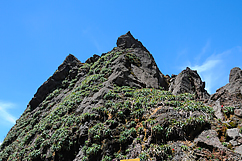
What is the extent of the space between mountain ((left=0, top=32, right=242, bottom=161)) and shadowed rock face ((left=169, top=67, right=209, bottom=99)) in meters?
0.16

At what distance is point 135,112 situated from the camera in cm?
1488

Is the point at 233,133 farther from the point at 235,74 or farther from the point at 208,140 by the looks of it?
the point at 235,74

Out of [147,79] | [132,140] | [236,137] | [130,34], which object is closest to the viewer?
[236,137]

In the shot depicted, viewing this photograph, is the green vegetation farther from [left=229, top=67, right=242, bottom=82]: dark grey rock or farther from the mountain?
[left=229, top=67, right=242, bottom=82]: dark grey rock

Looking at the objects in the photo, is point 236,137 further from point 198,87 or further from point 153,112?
point 198,87

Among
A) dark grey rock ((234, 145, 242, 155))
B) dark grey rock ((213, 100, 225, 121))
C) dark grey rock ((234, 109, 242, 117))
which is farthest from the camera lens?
dark grey rock ((213, 100, 225, 121))

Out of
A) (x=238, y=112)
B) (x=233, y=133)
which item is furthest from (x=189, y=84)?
(x=233, y=133)

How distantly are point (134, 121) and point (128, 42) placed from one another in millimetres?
18004

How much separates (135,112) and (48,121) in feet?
38.1

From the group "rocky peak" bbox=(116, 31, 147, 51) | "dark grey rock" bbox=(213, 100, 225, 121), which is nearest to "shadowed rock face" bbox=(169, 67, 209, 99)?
"dark grey rock" bbox=(213, 100, 225, 121)

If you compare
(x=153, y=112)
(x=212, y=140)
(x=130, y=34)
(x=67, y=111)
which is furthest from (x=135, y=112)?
(x=130, y=34)

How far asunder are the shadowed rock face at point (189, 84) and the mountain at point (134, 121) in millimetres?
161

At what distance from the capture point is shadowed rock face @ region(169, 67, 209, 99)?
21.5m

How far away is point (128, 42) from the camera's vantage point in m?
29.7
